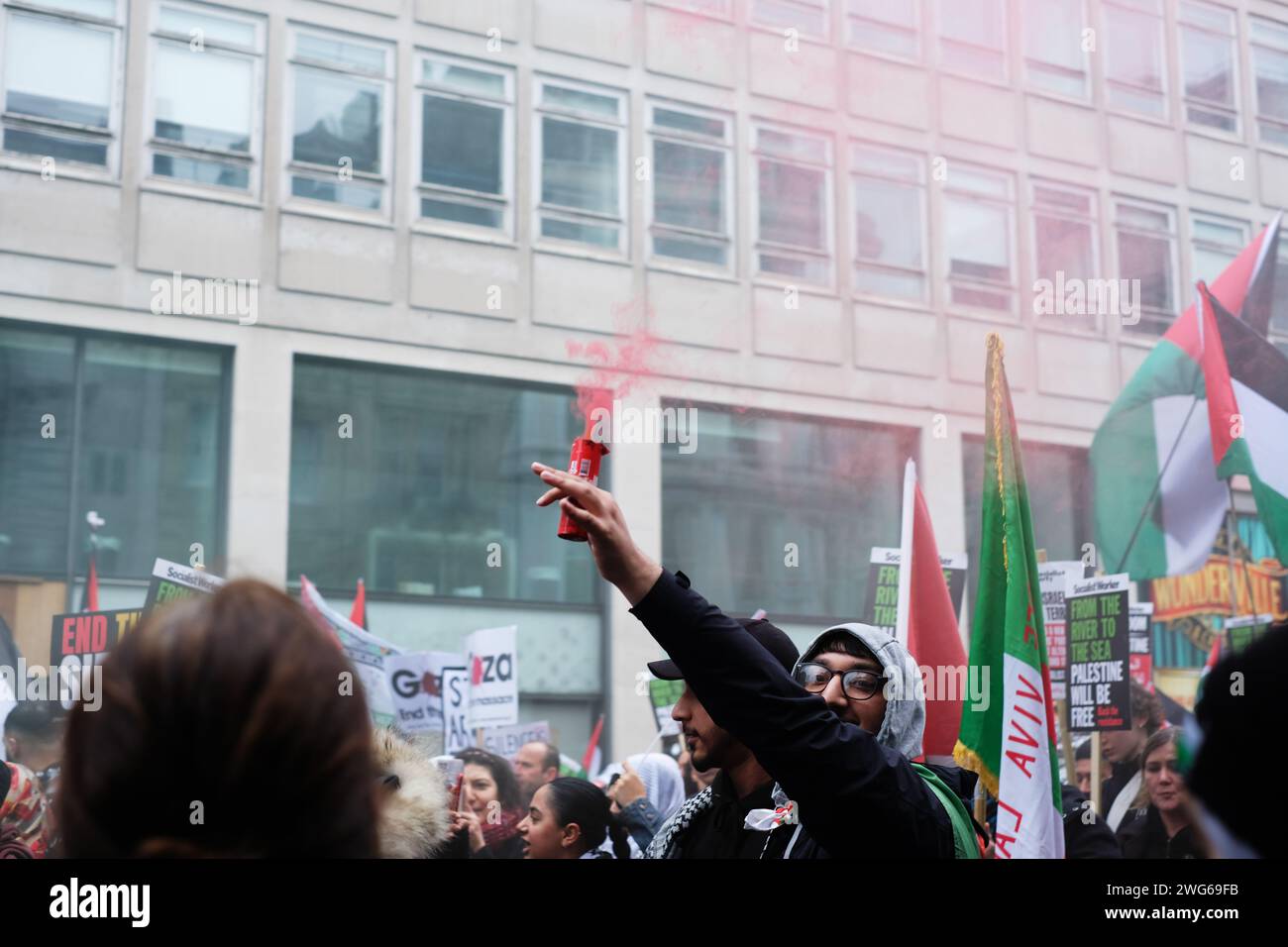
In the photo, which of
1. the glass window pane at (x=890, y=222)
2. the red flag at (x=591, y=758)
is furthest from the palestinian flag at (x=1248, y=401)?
the red flag at (x=591, y=758)

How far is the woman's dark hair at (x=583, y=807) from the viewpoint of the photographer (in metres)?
3.65

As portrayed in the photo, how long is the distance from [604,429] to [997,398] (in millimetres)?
3267

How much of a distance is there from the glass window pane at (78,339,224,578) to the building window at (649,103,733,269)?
2.60 meters

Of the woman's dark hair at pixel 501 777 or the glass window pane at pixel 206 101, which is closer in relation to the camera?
the woman's dark hair at pixel 501 777

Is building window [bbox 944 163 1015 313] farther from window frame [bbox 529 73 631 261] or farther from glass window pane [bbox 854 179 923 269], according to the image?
window frame [bbox 529 73 631 261]

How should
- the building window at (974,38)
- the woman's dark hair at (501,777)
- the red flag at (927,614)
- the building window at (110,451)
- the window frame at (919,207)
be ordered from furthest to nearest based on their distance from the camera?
1. the building window at (110,451)
2. the window frame at (919,207)
3. the building window at (974,38)
4. the woman's dark hair at (501,777)
5. the red flag at (927,614)

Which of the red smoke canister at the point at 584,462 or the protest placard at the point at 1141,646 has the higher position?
the red smoke canister at the point at 584,462

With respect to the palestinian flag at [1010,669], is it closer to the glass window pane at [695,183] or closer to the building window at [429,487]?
the glass window pane at [695,183]

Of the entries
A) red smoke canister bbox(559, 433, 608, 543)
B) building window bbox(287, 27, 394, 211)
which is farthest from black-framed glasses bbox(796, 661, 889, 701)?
building window bbox(287, 27, 394, 211)

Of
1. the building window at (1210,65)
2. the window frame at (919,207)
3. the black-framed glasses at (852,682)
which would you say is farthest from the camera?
the window frame at (919,207)

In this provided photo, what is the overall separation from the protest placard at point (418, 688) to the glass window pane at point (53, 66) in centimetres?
263

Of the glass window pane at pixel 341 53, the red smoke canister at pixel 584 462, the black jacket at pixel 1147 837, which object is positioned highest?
the glass window pane at pixel 341 53

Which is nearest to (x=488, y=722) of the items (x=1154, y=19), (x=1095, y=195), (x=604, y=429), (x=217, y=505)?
(x=604, y=429)

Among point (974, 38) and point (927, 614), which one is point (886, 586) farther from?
point (974, 38)
